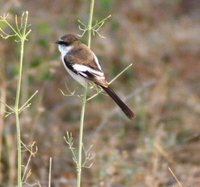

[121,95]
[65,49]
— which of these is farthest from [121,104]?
[121,95]

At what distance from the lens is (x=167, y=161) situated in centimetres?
591

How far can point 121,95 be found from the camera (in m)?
7.45

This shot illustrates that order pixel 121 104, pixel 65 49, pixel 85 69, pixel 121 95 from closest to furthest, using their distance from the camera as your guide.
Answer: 1. pixel 121 104
2. pixel 85 69
3. pixel 65 49
4. pixel 121 95

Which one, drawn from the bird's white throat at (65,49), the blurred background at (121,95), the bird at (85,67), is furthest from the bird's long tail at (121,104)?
the blurred background at (121,95)

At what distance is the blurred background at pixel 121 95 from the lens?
5.64m

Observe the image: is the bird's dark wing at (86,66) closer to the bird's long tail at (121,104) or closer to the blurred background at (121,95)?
the bird's long tail at (121,104)

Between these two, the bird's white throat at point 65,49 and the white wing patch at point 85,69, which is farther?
the bird's white throat at point 65,49

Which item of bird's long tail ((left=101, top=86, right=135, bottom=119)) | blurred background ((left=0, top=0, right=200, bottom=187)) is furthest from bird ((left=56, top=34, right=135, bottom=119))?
blurred background ((left=0, top=0, right=200, bottom=187))

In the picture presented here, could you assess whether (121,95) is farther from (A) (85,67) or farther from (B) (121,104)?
(B) (121,104)

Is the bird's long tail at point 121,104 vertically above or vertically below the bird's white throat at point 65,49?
below

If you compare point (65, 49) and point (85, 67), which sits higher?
point (65, 49)

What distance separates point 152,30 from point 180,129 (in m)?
2.63

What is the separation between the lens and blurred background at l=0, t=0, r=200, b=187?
5.64 metres

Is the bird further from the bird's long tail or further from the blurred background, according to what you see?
the blurred background
